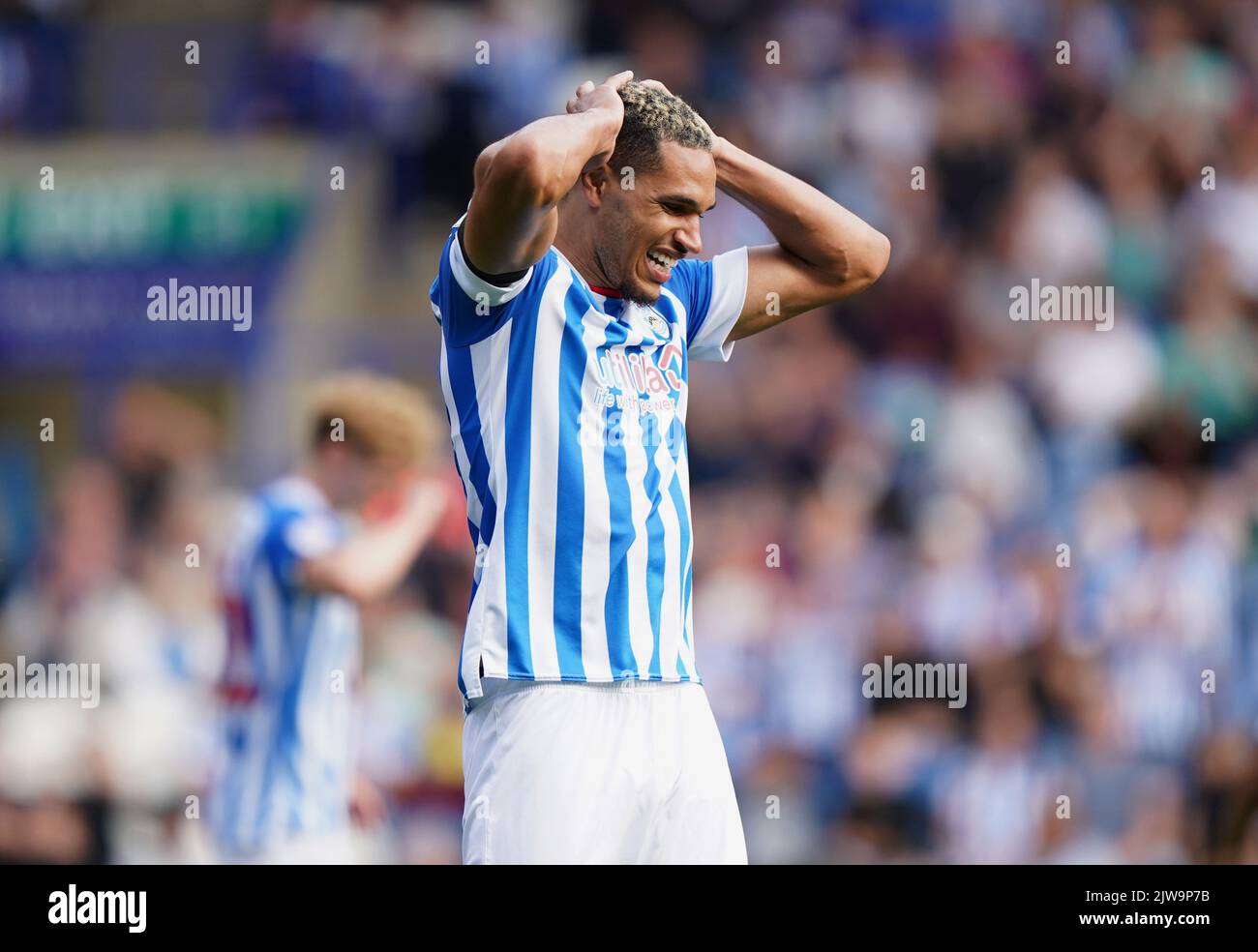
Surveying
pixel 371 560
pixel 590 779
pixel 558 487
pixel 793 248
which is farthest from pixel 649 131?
pixel 371 560

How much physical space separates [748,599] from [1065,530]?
161cm

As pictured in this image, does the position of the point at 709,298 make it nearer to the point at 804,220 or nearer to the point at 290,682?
the point at 804,220

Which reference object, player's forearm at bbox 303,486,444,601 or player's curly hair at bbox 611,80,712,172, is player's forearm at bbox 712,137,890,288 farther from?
player's forearm at bbox 303,486,444,601

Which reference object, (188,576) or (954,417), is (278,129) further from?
(954,417)

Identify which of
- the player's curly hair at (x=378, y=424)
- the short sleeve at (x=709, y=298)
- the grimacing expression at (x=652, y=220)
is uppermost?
the grimacing expression at (x=652, y=220)

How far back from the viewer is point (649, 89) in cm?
420

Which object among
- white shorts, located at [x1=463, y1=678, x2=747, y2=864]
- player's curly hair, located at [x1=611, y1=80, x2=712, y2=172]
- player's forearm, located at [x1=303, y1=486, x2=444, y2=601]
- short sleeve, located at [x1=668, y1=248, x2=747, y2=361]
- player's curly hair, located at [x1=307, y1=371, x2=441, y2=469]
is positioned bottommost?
white shorts, located at [x1=463, y1=678, x2=747, y2=864]

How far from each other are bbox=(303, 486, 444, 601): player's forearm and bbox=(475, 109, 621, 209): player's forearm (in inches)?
83.0

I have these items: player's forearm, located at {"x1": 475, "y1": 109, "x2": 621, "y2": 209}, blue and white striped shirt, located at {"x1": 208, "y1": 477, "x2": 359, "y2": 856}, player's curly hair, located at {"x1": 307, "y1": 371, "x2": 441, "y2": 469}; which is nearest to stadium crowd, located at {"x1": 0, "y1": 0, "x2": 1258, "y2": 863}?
blue and white striped shirt, located at {"x1": 208, "y1": 477, "x2": 359, "y2": 856}

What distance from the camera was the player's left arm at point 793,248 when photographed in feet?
14.5

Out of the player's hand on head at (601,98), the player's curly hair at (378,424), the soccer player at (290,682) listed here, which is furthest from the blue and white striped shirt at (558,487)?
the player's curly hair at (378,424)

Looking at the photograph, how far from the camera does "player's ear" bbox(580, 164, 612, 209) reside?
4.15 m

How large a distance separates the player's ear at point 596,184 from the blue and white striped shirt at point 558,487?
A: 0.62 ft

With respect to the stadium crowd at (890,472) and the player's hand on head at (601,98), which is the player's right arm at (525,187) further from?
the stadium crowd at (890,472)
